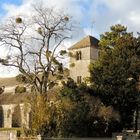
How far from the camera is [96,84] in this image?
52.3 meters

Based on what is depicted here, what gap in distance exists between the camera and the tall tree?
1996 inches

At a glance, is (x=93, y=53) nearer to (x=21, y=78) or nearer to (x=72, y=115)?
(x=21, y=78)

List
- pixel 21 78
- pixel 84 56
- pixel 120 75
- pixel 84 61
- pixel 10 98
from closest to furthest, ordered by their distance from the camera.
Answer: pixel 21 78, pixel 120 75, pixel 84 56, pixel 84 61, pixel 10 98

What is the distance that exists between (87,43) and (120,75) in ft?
92.9

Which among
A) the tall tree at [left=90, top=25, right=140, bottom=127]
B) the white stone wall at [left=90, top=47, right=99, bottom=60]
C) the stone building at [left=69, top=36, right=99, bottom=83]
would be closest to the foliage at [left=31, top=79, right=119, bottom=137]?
the tall tree at [left=90, top=25, right=140, bottom=127]

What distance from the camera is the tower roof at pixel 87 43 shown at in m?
79.4

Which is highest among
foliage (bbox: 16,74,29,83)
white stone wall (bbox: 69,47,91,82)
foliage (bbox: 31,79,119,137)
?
white stone wall (bbox: 69,47,91,82)

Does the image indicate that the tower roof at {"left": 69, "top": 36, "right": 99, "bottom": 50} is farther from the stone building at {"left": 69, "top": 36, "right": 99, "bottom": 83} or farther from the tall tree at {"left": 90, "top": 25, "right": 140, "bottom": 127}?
the tall tree at {"left": 90, "top": 25, "right": 140, "bottom": 127}

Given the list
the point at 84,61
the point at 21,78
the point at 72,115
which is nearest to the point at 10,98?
the point at 84,61

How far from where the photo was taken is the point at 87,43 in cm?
7975

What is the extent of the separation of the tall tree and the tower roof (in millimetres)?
18889

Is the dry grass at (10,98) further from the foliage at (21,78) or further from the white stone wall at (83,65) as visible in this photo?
the foliage at (21,78)

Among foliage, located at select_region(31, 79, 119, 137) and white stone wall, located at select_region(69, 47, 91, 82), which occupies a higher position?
white stone wall, located at select_region(69, 47, 91, 82)

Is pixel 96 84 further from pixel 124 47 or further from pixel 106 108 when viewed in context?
pixel 124 47
